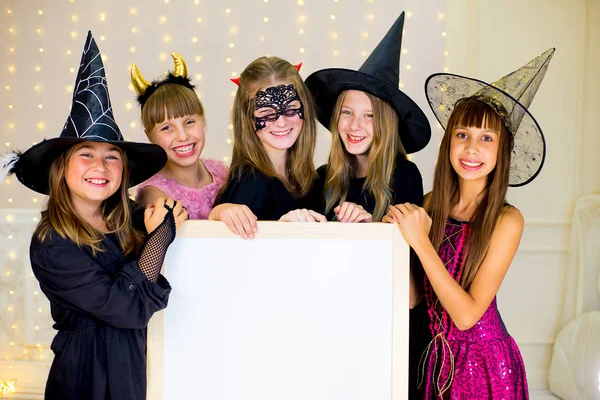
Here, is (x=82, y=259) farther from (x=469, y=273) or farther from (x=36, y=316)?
(x=36, y=316)

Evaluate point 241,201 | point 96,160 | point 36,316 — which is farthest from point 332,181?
point 36,316

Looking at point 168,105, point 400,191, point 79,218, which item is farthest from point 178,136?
point 400,191

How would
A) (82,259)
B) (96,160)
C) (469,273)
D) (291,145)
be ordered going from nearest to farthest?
1. (82,259)
2. (96,160)
3. (469,273)
4. (291,145)

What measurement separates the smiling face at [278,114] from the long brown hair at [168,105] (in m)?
0.35

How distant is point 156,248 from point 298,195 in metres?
0.66

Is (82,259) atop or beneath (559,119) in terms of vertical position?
beneath

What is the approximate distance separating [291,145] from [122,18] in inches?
81.2

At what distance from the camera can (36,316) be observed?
3.49 m

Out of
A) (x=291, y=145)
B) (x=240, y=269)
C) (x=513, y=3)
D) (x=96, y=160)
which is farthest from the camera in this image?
(x=513, y=3)

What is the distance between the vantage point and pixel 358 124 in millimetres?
1881

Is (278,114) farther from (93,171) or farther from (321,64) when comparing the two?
(321,64)

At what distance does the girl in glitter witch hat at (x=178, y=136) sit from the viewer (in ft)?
6.75

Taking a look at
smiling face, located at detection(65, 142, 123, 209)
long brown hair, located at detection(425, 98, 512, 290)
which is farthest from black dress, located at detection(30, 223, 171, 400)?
long brown hair, located at detection(425, 98, 512, 290)

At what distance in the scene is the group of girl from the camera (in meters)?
1.52
